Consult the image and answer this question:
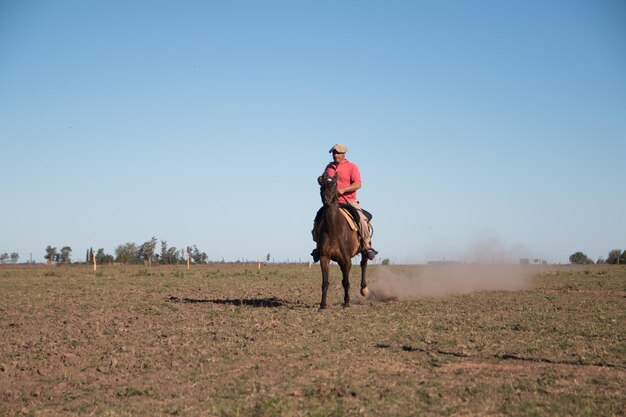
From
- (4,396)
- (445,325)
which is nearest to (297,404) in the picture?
(4,396)

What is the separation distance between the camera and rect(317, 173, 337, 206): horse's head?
1488cm

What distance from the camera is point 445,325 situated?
40.7 ft

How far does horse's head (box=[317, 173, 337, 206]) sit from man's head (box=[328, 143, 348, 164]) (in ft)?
3.51

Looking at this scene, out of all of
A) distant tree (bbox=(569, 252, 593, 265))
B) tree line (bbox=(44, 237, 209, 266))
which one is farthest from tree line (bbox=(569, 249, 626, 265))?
tree line (bbox=(44, 237, 209, 266))

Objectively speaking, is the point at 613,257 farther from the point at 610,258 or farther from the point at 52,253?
the point at 52,253

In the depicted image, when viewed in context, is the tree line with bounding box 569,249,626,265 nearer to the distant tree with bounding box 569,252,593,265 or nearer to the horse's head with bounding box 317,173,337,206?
the distant tree with bounding box 569,252,593,265

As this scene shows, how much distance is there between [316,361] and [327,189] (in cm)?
639

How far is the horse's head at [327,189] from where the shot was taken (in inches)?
586

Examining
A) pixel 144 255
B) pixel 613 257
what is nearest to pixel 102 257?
pixel 144 255

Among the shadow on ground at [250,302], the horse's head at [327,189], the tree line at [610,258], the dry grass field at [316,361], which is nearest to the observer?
the dry grass field at [316,361]

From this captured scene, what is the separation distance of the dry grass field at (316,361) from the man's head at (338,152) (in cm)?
338

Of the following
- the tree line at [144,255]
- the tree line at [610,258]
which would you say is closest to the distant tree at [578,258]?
the tree line at [610,258]

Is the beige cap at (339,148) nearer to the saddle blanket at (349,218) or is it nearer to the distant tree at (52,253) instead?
the saddle blanket at (349,218)

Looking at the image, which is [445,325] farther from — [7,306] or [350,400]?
[7,306]
